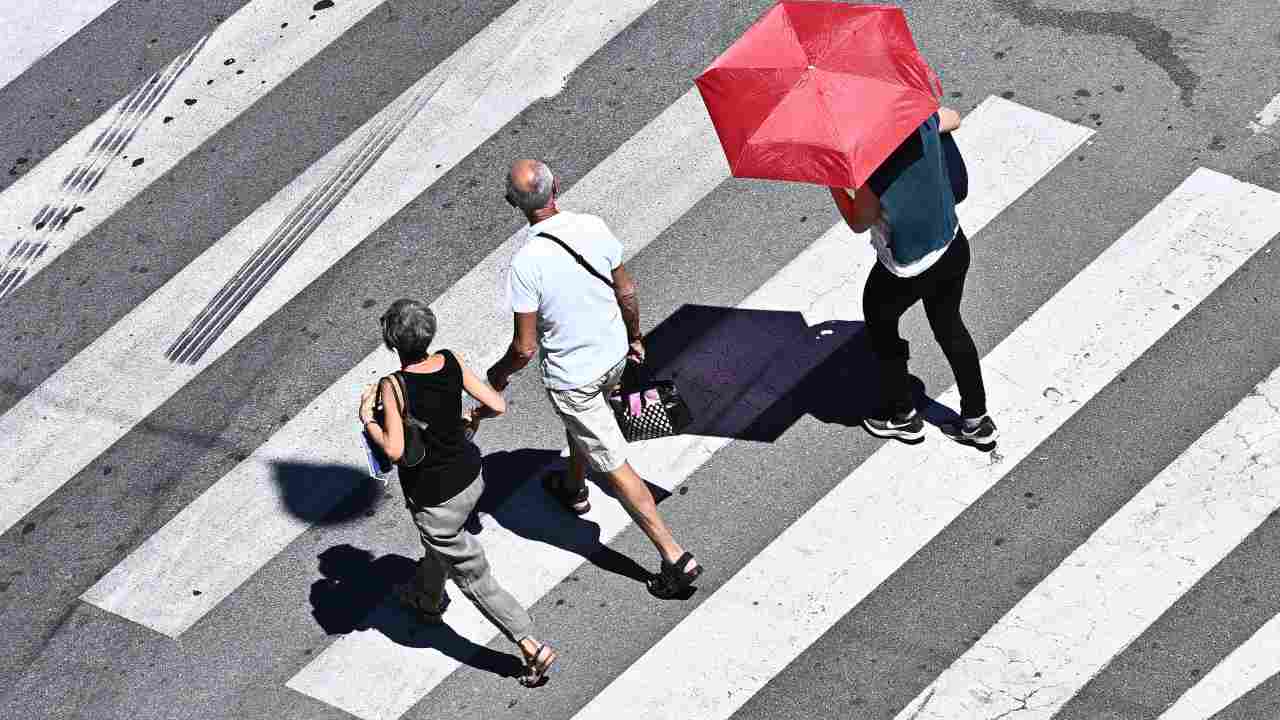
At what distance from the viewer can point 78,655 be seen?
27.3 ft

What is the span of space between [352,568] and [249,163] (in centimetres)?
309

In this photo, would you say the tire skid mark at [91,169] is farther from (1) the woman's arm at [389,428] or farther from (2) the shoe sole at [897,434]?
(2) the shoe sole at [897,434]

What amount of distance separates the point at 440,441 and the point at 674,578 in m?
1.47

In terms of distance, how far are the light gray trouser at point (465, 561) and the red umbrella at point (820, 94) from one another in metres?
1.82

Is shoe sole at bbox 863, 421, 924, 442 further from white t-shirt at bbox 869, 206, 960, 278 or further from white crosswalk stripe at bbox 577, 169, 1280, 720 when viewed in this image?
white t-shirt at bbox 869, 206, 960, 278

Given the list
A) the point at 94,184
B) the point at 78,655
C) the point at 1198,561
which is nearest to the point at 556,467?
the point at 78,655

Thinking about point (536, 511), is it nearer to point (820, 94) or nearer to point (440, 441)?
point (440, 441)

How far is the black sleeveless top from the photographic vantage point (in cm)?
698

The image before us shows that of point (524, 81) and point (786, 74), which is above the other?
point (786, 74)

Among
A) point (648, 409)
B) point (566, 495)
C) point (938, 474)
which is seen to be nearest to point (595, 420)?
point (648, 409)

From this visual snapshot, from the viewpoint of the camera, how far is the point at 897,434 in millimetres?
8492

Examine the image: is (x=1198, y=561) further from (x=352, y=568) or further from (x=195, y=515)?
(x=195, y=515)

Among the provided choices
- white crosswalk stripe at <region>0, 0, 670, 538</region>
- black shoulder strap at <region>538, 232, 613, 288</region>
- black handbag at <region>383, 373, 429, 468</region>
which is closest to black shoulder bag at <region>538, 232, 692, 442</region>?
black shoulder strap at <region>538, 232, 613, 288</region>

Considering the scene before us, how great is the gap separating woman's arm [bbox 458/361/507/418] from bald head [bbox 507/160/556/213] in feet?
2.34
